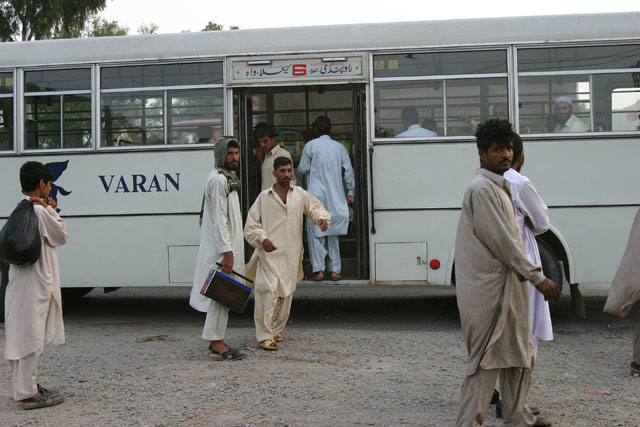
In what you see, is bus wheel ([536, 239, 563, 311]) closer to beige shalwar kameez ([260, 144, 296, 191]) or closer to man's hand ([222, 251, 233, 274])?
beige shalwar kameez ([260, 144, 296, 191])

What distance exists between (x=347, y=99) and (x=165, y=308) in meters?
3.64

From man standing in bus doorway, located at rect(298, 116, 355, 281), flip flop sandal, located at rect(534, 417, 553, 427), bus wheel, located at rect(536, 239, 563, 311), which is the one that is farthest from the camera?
man standing in bus doorway, located at rect(298, 116, 355, 281)

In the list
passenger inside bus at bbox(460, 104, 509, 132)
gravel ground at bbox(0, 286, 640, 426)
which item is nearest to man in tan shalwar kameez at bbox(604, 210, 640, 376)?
gravel ground at bbox(0, 286, 640, 426)

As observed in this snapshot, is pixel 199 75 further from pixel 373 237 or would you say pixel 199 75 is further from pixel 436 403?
→ pixel 436 403

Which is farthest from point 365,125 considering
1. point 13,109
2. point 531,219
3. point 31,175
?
point 13,109

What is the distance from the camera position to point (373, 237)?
23.6 ft

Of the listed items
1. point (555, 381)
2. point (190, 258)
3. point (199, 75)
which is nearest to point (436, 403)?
point (555, 381)

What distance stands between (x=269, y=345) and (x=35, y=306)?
2231 millimetres

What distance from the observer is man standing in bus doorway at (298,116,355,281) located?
7500 millimetres

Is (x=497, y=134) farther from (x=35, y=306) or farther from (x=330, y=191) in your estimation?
(x=330, y=191)

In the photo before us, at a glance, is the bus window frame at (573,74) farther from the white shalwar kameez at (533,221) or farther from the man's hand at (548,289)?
the man's hand at (548,289)

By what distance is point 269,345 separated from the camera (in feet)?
20.6

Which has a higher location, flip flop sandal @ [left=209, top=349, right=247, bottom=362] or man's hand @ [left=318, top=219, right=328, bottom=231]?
man's hand @ [left=318, top=219, right=328, bottom=231]

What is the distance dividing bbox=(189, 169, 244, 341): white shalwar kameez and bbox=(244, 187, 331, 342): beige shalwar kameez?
330 millimetres
